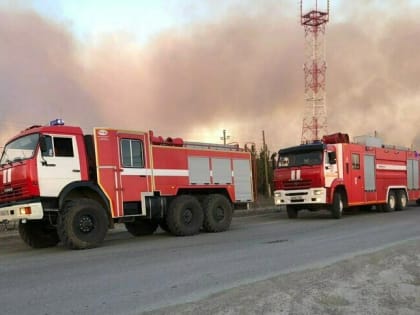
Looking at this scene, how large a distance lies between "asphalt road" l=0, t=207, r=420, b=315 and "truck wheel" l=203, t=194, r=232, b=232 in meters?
0.47

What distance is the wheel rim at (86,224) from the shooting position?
1294 cm

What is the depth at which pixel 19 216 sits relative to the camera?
1255 cm

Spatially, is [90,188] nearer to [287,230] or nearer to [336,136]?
[287,230]

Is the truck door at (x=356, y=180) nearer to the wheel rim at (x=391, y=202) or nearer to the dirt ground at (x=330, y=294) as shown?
the wheel rim at (x=391, y=202)

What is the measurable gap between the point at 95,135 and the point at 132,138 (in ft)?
3.94

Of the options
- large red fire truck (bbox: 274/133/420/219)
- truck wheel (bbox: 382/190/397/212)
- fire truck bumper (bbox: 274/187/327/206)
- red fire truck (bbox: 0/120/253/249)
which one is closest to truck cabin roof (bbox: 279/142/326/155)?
large red fire truck (bbox: 274/133/420/219)

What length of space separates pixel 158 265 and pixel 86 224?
3.48m

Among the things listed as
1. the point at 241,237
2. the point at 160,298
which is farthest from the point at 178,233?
the point at 160,298

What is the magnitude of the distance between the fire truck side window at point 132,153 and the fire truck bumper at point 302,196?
8356 millimetres

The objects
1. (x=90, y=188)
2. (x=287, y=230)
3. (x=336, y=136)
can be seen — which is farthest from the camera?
(x=336, y=136)

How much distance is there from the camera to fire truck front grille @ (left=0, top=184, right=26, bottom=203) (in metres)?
12.7

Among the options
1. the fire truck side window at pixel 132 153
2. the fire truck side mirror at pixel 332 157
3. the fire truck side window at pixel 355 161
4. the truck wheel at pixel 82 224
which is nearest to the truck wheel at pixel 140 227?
the fire truck side window at pixel 132 153

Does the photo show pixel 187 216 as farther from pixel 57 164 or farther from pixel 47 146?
pixel 47 146

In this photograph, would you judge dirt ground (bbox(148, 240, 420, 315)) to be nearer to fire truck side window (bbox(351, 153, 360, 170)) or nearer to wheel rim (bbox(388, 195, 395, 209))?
fire truck side window (bbox(351, 153, 360, 170))
